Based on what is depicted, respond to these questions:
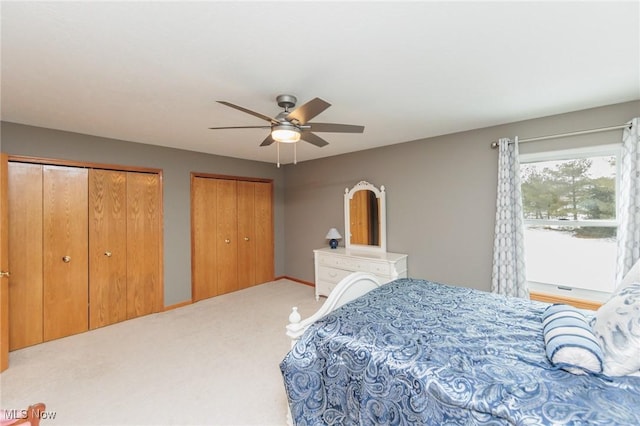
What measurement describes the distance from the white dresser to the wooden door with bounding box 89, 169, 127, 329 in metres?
2.69

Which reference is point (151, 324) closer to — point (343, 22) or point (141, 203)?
point (141, 203)

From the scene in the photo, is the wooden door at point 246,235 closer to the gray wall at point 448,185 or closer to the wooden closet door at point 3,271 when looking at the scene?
the gray wall at point 448,185

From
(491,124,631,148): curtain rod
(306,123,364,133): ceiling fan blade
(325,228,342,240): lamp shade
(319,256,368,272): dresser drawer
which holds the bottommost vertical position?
(319,256,368,272): dresser drawer

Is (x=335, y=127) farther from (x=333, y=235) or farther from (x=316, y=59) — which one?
(x=333, y=235)

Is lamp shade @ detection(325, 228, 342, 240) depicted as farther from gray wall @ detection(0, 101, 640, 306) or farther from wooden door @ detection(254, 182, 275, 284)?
wooden door @ detection(254, 182, 275, 284)

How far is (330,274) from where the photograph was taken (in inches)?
167

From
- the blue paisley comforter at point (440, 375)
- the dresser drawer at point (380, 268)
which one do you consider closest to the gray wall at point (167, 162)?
the dresser drawer at point (380, 268)

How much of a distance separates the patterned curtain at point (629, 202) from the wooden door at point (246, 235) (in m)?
4.68

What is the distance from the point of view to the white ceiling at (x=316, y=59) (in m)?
1.28

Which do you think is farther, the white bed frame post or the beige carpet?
the beige carpet

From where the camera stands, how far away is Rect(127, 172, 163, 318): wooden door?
3.57 meters

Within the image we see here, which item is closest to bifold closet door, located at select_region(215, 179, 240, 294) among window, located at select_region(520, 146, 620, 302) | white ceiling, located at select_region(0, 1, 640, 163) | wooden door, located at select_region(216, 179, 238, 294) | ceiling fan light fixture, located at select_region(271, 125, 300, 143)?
wooden door, located at select_region(216, 179, 238, 294)

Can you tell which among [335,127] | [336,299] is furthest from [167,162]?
[336,299]

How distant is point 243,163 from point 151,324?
2.80 meters
